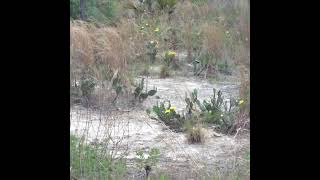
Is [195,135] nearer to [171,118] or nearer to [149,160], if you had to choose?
Result: [171,118]

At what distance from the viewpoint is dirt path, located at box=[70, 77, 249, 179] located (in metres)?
3.89

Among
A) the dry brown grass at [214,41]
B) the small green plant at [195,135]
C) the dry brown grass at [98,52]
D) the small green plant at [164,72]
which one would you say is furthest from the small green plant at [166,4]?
the small green plant at [195,135]

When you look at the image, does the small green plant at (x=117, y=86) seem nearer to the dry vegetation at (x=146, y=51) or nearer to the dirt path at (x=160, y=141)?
the dry vegetation at (x=146, y=51)

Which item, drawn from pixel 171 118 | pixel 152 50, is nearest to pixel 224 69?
pixel 152 50

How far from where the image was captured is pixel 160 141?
180 inches

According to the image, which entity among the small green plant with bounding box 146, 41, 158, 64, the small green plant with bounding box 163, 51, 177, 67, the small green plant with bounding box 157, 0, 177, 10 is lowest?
the small green plant with bounding box 163, 51, 177, 67

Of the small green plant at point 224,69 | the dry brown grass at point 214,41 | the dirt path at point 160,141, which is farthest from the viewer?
the dry brown grass at point 214,41

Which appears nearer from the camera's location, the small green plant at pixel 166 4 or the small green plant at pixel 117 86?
the small green plant at pixel 117 86

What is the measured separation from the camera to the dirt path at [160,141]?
3892 millimetres

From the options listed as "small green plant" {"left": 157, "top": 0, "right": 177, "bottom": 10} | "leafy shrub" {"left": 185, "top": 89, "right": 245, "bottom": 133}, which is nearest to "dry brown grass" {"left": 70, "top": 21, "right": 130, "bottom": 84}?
"leafy shrub" {"left": 185, "top": 89, "right": 245, "bottom": 133}

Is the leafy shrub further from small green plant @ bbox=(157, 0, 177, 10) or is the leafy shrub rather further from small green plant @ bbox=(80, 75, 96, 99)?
small green plant @ bbox=(157, 0, 177, 10)
